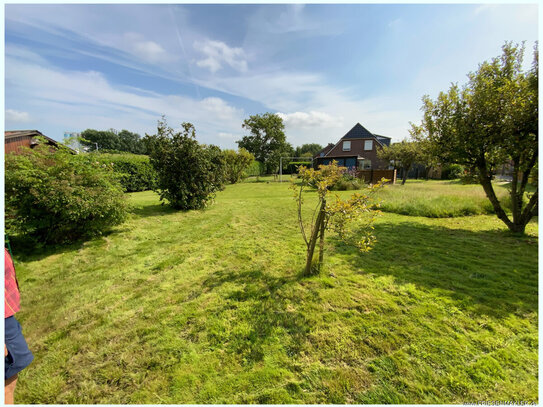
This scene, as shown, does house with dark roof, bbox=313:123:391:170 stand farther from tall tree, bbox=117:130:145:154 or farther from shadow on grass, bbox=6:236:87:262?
tall tree, bbox=117:130:145:154

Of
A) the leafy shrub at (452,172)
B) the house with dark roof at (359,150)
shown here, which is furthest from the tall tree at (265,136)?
the leafy shrub at (452,172)

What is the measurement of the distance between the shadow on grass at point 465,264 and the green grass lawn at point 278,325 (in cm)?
3

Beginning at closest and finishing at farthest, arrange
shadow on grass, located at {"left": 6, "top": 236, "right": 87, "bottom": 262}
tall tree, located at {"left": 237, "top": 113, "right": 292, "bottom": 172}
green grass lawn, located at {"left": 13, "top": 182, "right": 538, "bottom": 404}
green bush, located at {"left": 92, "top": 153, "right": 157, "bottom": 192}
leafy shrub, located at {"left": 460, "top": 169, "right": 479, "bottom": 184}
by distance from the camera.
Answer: green grass lawn, located at {"left": 13, "top": 182, "right": 538, "bottom": 404} → shadow on grass, located at {"left": 6, "top": 236, "right": 87, "bottom": 262} → leafy shrub, located at {"left": 460, "top": 169, "right": 479, "bottom": 184} → green bush, located at {"left": 92, "top": 153, "right": 157, "bottom": 192} → tall tree, located at {"left": 237, "top": 113, "right": 292, "bottom": 172}

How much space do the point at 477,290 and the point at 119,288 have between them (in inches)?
202

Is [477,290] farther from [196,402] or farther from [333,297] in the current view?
[196,402]

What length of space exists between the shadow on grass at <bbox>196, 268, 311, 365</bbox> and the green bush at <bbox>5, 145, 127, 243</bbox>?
10.8 ft

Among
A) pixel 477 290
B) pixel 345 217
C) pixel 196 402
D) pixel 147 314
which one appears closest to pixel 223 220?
pixel 147 314

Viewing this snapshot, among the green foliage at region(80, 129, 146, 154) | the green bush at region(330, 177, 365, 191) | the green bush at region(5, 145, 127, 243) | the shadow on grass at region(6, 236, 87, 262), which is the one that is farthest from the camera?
the green foliage at region(80, 129, 146, 154)

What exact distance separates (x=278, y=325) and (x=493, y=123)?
21.6 ft

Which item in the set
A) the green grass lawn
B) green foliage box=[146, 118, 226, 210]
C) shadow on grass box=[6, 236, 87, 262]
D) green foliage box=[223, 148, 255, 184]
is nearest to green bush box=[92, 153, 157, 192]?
green foliage box=[223, 148, 255, 184]

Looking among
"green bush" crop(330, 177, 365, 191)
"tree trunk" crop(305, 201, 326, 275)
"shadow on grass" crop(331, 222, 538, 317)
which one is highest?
"green bush" crop(330, 177, 365, 191)

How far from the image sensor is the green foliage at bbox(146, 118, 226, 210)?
7.71 metres

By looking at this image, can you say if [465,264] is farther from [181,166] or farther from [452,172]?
[452,172]

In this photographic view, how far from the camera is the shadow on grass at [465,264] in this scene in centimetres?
277
